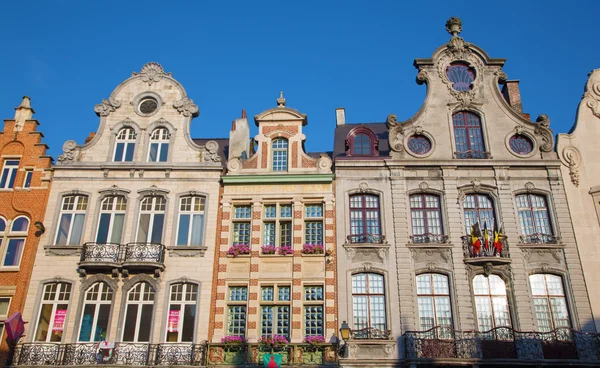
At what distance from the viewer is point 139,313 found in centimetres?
1859

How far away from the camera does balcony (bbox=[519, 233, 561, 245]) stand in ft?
63.6

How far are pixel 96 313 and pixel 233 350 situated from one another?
4944 millimetres

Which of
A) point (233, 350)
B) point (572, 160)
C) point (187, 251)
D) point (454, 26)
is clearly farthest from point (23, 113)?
point (572, 160)

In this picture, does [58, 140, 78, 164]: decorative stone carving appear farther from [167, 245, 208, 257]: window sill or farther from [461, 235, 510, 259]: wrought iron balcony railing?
[461, 235, 510, 259]: wrought iron balcony railing

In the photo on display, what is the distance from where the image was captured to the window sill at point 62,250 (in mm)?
19375

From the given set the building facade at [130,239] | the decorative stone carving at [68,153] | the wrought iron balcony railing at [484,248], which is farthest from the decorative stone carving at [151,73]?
the wrought iron balcony railing at [484,248]

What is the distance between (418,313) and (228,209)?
7705mm

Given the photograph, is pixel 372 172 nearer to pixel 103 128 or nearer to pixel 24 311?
pixel 103 128

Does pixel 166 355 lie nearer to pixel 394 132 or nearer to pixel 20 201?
pixel 20 201

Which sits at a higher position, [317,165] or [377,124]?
[377,124]

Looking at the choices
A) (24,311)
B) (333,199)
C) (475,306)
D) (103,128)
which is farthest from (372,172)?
(24,311)

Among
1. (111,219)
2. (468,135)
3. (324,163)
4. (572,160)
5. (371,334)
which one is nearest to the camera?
(371,334)

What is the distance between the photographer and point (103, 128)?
71.6ft

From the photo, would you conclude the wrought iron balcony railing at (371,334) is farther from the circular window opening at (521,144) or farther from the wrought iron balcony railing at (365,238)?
the circular window opening at (521,144)
